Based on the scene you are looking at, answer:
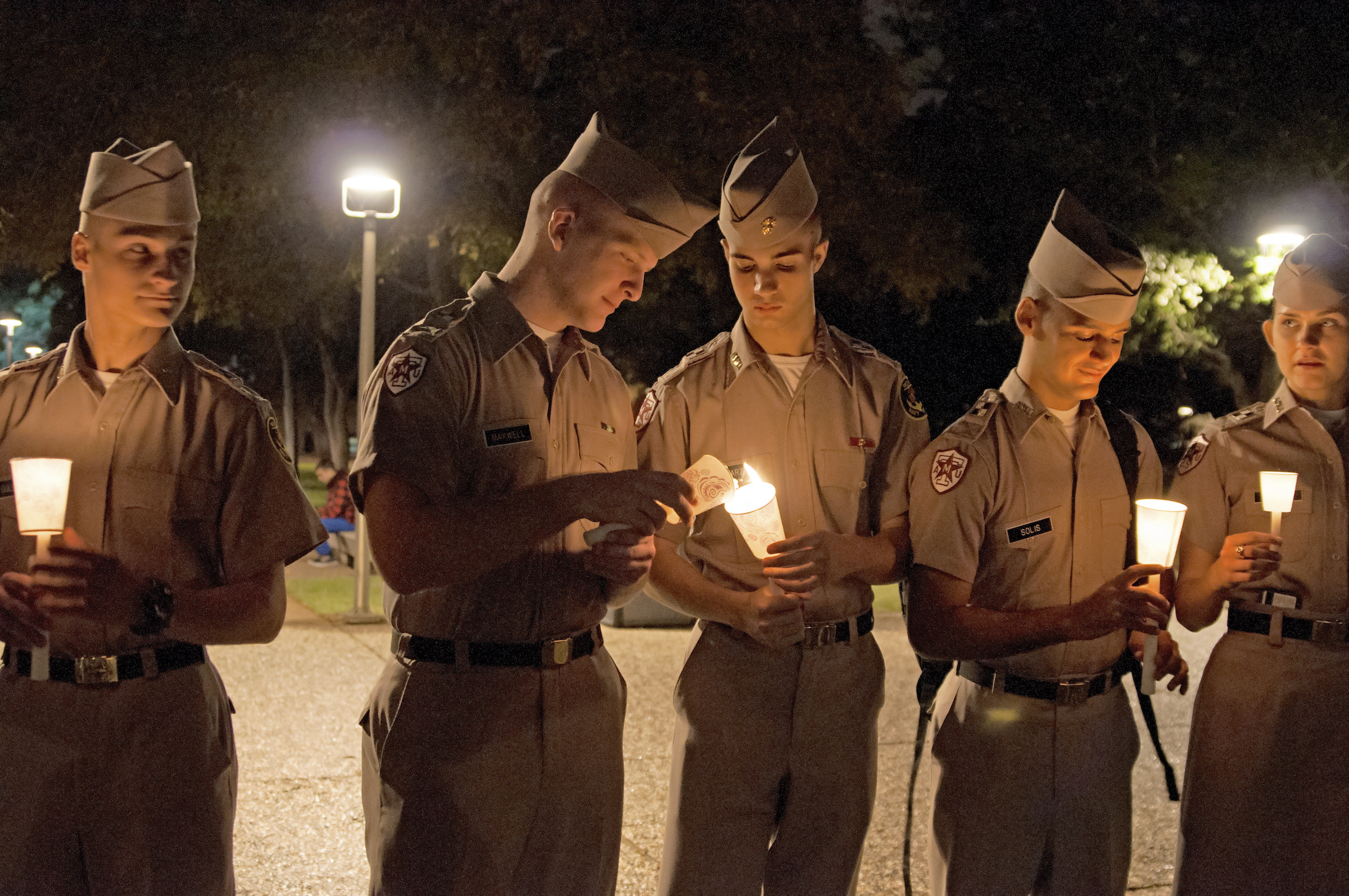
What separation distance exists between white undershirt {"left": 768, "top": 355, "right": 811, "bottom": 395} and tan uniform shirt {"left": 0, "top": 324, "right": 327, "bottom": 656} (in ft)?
5.00

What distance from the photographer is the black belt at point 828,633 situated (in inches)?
146

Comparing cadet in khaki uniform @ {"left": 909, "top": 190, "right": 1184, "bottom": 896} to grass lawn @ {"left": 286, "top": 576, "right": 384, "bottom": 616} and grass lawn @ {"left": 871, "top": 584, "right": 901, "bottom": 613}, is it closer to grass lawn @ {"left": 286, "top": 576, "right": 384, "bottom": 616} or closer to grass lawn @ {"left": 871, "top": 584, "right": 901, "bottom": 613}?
grass lawn @ {"left": 871, "top": 584, "right": 901, "bottom": 613}

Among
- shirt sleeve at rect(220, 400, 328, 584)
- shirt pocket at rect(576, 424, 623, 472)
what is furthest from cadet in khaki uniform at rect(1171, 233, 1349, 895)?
shirt sleeve at rect(220, 400, 328, 584)

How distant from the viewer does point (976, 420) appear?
12.5 feet

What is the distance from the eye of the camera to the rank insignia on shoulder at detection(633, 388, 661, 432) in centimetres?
396

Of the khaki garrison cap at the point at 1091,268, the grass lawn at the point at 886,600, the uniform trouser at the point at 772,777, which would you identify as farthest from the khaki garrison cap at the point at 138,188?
the grass lawn at the point at 886,600

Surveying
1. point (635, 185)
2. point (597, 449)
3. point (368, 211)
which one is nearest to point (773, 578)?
point (597, 449)

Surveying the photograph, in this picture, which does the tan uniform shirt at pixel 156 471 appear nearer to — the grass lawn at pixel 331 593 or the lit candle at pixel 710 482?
the lit candle at pixel 710 482

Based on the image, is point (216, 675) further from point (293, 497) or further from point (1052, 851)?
point (1052, 851)

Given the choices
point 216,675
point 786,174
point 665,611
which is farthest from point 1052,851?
point 665,611

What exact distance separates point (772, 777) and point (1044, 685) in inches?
32.9

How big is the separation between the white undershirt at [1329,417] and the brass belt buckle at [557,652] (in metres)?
2.56

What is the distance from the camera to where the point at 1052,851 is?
364cm

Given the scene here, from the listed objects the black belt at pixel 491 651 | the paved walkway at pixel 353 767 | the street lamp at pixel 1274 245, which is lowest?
the paved walkway at pixel 353 767
